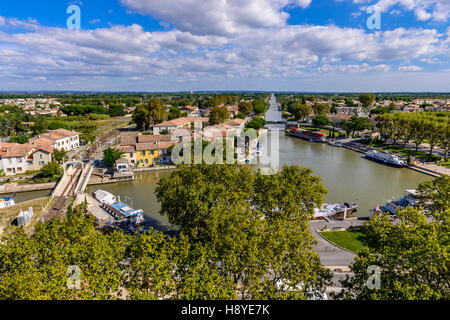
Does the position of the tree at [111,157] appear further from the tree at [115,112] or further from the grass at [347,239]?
the tree at [115,112]

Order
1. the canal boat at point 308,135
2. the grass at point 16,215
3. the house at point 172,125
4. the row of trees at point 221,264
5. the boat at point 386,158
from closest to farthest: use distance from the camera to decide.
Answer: the row of trees at point 221,264 < the grass at point 16,215 < the boat at point 386,158 < the house at point 172,125 < the canal boat at point 308,135

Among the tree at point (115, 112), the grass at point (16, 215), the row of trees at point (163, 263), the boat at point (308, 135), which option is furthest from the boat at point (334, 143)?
the tree at point (115, 112)

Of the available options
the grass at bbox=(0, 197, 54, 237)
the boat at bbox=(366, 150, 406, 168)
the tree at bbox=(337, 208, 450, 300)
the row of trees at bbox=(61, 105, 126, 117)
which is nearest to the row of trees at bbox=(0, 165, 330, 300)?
the tree at bbox=(337, 208, 450, 300)

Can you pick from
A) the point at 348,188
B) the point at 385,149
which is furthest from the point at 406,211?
the point at 385,149

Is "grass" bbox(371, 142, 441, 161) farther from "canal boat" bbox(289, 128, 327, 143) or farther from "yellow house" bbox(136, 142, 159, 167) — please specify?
"yellow house" bbox(136, 142, 159, 167)

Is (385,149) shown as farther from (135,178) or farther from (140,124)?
(140,124)
